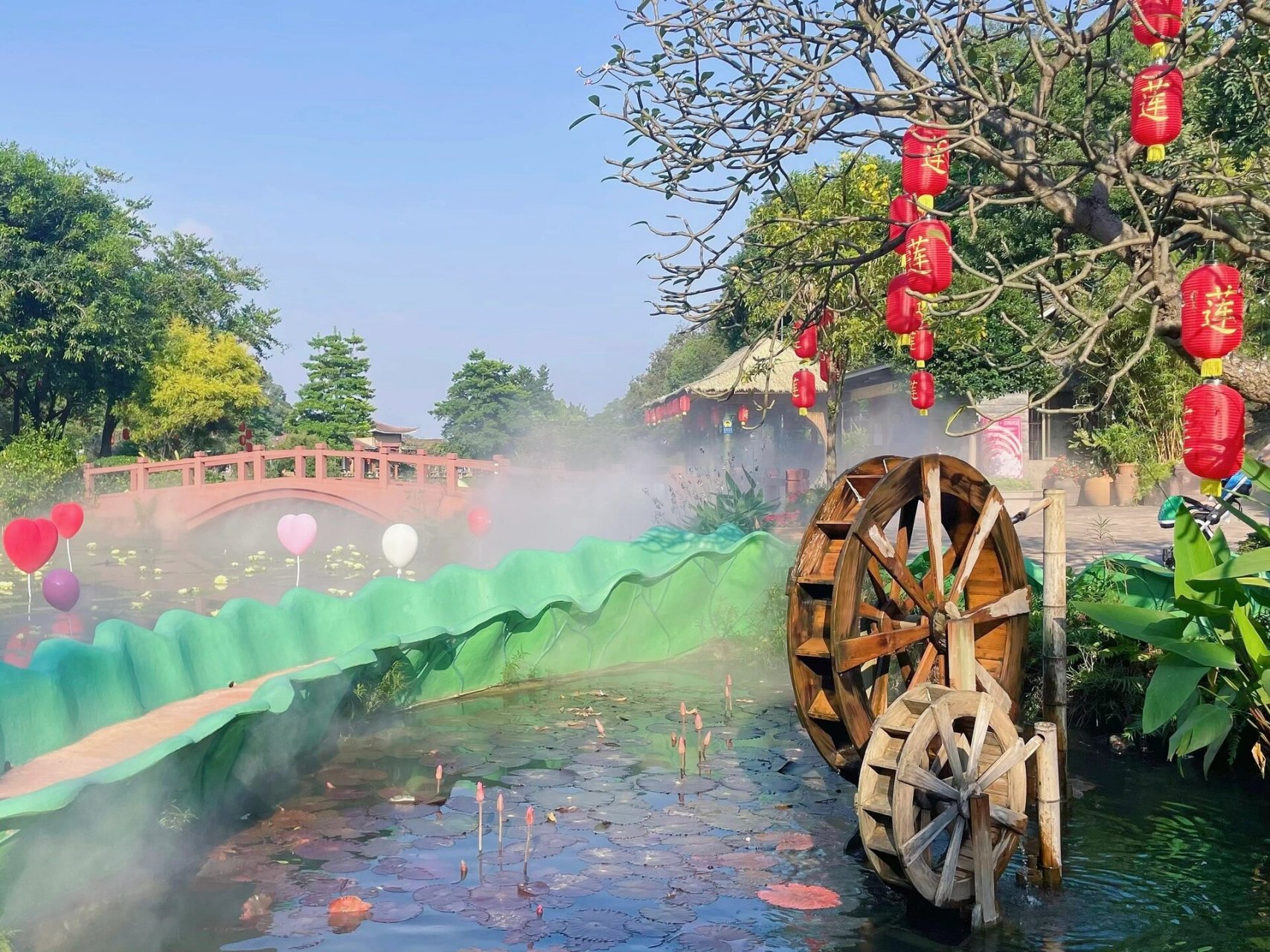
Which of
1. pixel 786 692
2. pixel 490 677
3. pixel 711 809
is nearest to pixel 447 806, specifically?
pixel 711 809

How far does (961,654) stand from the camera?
6.78 metres

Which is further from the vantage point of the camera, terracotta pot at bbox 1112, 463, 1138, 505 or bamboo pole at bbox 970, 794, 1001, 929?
terracotta pot at bbox 1112, 463, 1138, 505

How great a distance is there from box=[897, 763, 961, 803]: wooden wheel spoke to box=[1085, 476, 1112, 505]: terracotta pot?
17025 mm

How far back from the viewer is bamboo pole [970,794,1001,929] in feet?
18.3

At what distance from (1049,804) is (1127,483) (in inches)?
651

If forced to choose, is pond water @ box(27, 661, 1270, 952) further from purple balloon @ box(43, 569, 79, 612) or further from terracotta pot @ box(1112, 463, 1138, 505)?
terracotta pot @ box(1112, 463, 1138, 505)

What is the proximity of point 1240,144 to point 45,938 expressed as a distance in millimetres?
16334

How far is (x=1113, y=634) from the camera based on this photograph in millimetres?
9016

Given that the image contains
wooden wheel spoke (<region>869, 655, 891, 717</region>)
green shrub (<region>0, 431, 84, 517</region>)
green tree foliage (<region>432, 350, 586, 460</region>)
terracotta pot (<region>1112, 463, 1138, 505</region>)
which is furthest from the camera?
green tree foliage (<region>432, 350, 586, 460</region>)

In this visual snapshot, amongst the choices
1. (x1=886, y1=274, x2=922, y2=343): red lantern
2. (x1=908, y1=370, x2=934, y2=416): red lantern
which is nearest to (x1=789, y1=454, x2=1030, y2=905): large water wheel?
(x1=886, y1=274, x2=922, y2=343): red lantern

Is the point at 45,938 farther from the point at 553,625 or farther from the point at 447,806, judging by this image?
the point at 553,625

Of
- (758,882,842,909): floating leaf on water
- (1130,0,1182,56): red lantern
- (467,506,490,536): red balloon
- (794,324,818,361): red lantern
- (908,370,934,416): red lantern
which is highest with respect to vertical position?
(1130,0,1182,56): red lantern

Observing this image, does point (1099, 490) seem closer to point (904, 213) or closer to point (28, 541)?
point (904, 213)

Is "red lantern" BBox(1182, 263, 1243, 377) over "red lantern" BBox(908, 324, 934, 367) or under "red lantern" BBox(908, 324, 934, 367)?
under
